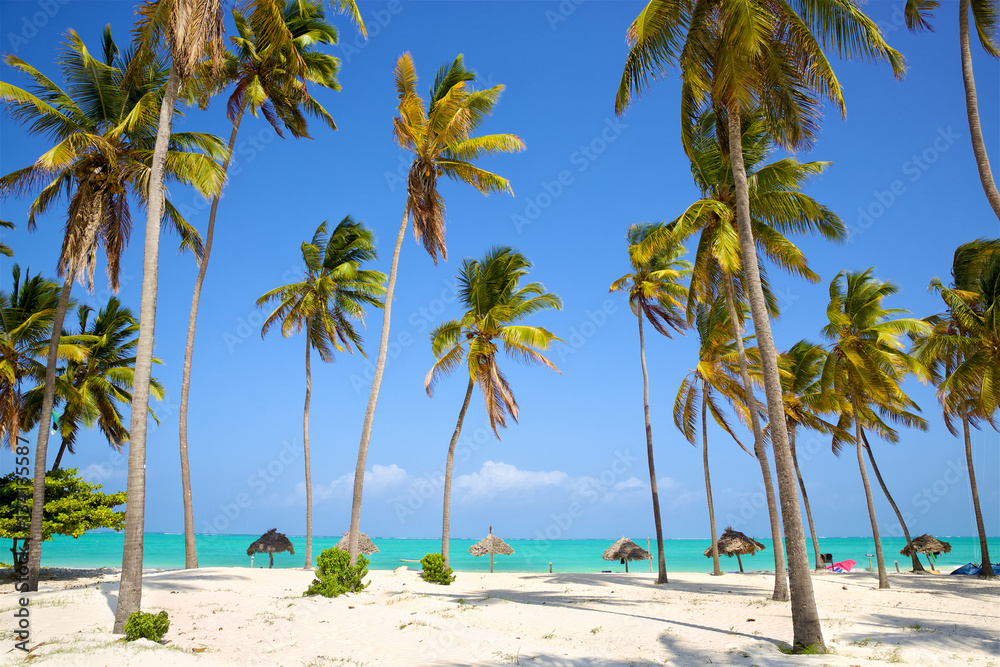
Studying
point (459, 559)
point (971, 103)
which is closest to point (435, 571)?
point (971, 103)

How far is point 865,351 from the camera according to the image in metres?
18.6

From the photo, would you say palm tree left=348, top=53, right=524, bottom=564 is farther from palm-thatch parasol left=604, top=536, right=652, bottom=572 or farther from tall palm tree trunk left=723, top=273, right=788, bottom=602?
palm-thatch parasol left=604, top=536, right=652, bottom=572

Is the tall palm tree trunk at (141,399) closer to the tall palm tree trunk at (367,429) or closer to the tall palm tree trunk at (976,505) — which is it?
the tall palm tree trunk at (367,429)

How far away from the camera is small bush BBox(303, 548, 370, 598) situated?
13375 mm

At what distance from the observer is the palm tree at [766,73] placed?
902cm

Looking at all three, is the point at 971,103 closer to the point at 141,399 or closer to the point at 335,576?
the point at 141,399

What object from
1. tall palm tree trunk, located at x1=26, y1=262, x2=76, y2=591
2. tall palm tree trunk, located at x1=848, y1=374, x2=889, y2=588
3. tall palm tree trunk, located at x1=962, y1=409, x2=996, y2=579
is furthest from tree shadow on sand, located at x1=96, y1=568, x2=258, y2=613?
tall palm tree trunk, located at x1=962, y1=409, x2=996, y2=579

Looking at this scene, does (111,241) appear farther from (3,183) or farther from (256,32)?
(256,32)

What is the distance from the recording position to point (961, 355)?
19.7m

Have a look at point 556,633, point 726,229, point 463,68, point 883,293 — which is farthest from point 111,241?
point 883,293

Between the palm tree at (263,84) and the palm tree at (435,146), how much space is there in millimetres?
3650

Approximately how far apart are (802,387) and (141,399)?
22901 mm

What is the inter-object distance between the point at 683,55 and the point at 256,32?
1083 cm

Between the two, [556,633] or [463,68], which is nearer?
[556,633]
